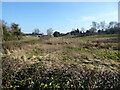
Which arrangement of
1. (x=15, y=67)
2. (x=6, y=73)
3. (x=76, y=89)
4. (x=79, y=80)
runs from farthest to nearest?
(x=15, y=67), (x=6, y=73), (x=79, y=80), (x=76, y=89)

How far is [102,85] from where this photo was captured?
9.30ft

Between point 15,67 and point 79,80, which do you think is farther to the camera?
point 15,67

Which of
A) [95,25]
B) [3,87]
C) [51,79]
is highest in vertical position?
[95,25]

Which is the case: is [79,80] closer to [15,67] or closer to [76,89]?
[76,89]

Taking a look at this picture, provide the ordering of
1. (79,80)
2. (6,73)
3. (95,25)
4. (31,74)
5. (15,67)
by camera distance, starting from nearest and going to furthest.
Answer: (79,80), (31,74), (6,73), (15,67), (95,25)

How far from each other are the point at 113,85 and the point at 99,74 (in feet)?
1.52

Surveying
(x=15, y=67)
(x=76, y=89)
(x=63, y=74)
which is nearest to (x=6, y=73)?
(x=15, y=67)

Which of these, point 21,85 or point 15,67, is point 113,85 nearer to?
point 21,85

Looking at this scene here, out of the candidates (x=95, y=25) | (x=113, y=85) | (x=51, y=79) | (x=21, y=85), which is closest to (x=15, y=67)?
(x=21, y=85)

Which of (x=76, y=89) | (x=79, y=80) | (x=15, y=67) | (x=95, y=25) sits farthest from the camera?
(x=95, y=25)

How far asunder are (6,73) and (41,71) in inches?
53.1

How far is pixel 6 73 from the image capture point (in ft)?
12.7

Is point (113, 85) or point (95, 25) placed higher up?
point (95, 25)

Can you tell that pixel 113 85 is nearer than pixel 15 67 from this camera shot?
Yes
